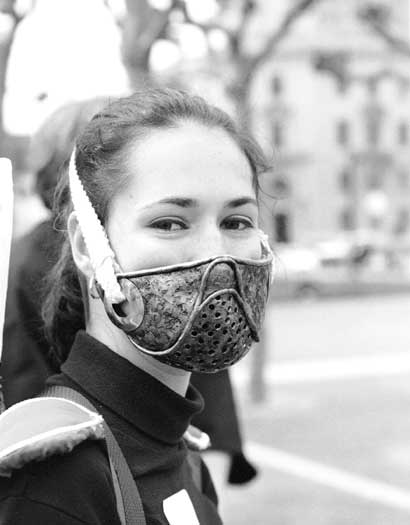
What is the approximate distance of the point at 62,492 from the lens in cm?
132

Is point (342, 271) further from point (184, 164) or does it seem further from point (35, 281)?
point (184, 164)

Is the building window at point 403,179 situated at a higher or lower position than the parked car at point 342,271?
lower

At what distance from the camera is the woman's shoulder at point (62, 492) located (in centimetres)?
129

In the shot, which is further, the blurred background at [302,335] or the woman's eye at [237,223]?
the blurred background at [302,335]

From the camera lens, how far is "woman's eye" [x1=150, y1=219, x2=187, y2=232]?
1.56 meters

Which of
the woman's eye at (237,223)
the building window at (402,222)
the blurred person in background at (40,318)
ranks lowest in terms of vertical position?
the building window at (402,222)

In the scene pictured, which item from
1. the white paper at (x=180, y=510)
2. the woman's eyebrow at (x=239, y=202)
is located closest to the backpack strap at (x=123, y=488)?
the white paper at (x=180, y=510)

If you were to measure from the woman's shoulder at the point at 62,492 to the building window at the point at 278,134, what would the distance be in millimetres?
37304

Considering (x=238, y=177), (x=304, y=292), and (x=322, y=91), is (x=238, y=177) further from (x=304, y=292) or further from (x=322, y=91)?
(x=322, y=91)

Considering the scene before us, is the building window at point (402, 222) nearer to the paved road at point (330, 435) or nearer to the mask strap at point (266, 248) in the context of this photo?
the paved road at point (330, 435)

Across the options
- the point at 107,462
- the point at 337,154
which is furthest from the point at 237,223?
the point at 337,154

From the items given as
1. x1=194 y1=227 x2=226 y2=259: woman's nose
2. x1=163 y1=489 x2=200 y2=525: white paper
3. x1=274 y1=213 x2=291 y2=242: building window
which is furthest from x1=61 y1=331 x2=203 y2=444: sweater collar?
x1=274 y1=213 x2=291 y2=242: building window

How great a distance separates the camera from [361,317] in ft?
57.3

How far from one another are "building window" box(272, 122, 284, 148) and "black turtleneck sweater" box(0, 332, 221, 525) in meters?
37.0
